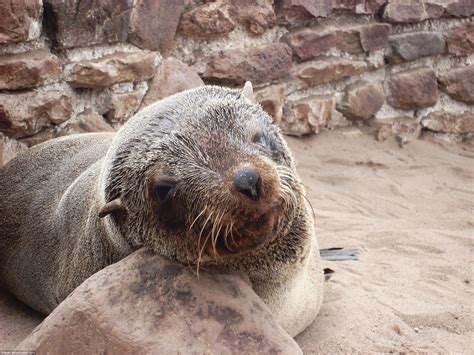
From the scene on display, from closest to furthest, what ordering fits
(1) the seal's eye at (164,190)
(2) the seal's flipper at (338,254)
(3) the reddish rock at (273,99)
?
(1) the seal's eye at (164,190) < (2) the seal's flipper at (338,254) < (3) the reddish rock at (273,99)

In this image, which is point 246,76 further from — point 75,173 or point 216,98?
point 216,98

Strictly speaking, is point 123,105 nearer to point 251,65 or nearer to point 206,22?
point 206,22

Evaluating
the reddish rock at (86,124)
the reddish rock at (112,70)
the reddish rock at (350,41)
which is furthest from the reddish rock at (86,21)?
the reddish rock at (350,41)

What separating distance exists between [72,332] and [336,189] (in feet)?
10.9

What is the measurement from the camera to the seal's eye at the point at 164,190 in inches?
91.5

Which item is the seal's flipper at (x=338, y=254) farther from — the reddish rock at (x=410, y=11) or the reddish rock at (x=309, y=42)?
the reddish rock at (x=410, y=11)

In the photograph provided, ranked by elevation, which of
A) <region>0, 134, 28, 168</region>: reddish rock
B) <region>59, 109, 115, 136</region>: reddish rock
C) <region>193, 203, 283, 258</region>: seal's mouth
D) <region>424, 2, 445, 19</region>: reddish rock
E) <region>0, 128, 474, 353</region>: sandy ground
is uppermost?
<region>424, 2, 445, 19</region>: reddish rock

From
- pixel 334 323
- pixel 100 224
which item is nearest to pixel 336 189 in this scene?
pixel 334 323

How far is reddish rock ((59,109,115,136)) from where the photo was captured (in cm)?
448

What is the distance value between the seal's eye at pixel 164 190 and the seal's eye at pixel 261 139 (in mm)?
325

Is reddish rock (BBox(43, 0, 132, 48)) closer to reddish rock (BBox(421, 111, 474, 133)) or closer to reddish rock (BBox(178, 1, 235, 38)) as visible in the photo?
reddish rock (BBox(178, 1, 235, 38))

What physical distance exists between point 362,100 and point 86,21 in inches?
102

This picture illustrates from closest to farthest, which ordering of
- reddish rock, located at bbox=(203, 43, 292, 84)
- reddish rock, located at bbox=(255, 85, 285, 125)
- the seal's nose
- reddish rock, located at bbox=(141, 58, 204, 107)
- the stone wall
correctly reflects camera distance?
the seal's nose → the stone wall → reddish rock, located at bbox=(141, 58, 204, 107) → reddish rock, located at bbox=(203, 43, 292, 84) → reddish rock, located at bbox=(255, 85, 285, 125)

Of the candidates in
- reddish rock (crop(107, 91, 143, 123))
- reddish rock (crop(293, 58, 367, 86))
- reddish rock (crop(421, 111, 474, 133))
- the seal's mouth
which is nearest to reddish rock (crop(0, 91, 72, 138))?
reddish rock (crop(107, 91, 143, 123))
